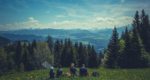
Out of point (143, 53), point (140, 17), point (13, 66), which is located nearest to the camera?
point (143, 53)

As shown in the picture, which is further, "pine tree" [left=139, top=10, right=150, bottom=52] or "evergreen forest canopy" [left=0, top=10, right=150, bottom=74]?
"pine tree" [left=139, top=10, right=150, bottom=52]

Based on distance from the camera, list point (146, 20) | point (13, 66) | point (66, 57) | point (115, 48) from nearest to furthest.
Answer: point (115, 48), point (146, 20), point (66, 57), point (13, 66)

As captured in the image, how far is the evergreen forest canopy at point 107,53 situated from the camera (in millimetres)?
63500

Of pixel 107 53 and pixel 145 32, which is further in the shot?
pixel 107 53

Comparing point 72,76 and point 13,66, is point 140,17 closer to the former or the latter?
point 72,76

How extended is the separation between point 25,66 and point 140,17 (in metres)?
55.1

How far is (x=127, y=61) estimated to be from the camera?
64438 millimetres

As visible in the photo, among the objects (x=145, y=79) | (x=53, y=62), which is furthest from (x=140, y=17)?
(x=53, y=62)

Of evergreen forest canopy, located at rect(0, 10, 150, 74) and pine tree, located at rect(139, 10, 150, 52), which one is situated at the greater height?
pine tree, located at rect(139, 10, 150, 52)

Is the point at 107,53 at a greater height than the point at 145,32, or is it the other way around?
the point at 145,32

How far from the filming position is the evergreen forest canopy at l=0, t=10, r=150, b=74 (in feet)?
208

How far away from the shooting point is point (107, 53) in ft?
252

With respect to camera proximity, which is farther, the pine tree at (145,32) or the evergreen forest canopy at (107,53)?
the pine tree at (145,32)

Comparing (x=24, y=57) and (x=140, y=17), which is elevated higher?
(x=140, y=17)
